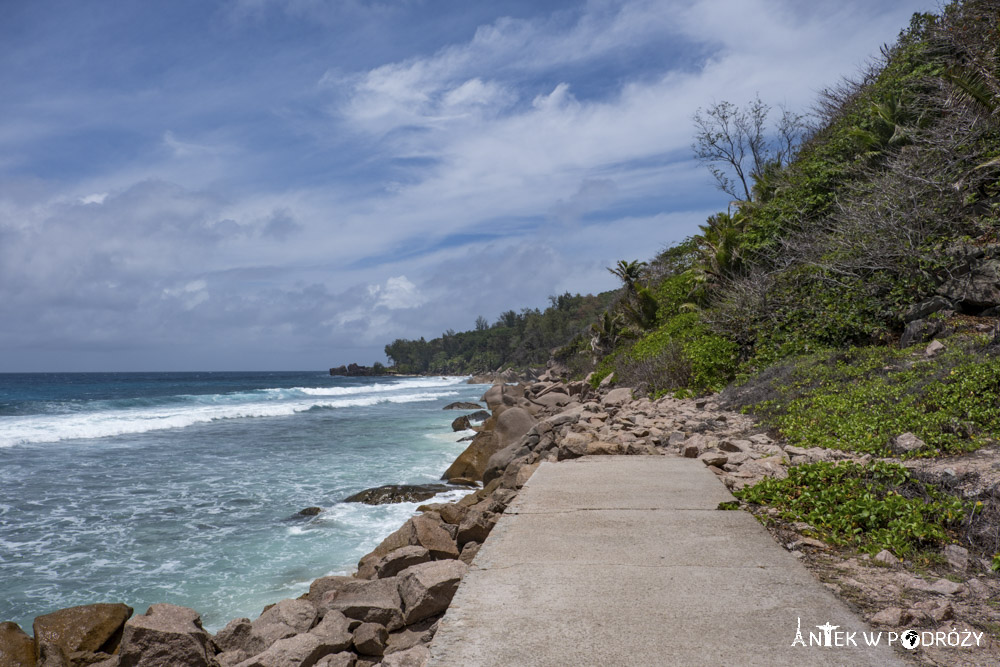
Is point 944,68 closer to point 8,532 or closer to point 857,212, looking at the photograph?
point 857,212

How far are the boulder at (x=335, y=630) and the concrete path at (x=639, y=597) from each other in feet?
3.62

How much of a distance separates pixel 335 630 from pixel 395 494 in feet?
21.4

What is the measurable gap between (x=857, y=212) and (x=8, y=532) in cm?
1651

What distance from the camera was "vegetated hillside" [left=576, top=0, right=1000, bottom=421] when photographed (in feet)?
35.1

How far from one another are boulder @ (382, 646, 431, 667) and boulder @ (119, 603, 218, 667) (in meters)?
1.60

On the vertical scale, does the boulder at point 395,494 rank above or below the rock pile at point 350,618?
below

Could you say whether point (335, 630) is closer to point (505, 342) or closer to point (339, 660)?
point (339, 660)

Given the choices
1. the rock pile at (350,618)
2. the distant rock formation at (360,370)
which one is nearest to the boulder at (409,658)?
the rock pile at (350,618)

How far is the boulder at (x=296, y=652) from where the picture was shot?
12.2 ft

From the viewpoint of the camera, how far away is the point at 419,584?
4.16 metres

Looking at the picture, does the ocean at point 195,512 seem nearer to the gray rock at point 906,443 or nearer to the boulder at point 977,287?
the gray rock at point 906,443

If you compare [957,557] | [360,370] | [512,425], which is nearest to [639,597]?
[957,557]

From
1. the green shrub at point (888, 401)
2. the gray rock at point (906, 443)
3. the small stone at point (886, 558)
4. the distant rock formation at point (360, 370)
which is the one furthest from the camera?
the distant rock formation at point (360, 370)

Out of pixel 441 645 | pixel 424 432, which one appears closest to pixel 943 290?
pixel 441 645
